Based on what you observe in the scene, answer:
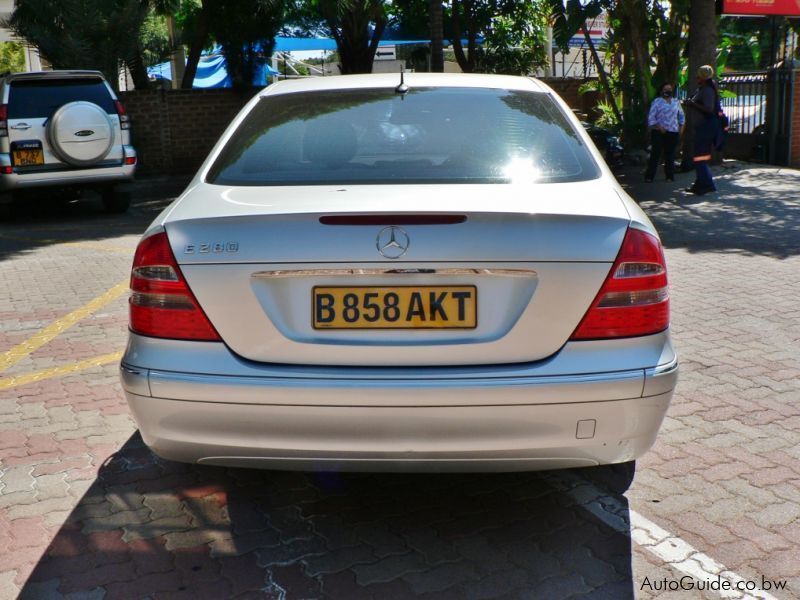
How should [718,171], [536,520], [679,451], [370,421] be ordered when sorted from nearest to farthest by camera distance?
[370,421], [536,520], [679,451], [718,171]

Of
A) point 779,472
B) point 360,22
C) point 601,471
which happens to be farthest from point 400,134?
point 360,22

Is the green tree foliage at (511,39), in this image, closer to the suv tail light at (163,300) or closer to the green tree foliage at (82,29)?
the green tree foliage at (82,29)

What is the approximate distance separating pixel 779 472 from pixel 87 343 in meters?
4.26

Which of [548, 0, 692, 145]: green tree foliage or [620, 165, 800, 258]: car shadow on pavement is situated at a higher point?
[548, 0, 692, 145]: green tree foliage

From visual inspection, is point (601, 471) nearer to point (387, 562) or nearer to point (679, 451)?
point (679, 451)

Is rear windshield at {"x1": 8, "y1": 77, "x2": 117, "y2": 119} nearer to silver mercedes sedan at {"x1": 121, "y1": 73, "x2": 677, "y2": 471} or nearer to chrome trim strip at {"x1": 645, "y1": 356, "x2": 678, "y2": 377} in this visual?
silver mercedes sedan at {"x1": 121, "y1": 73, "x2": 677, "y2": 471}

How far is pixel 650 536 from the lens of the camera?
3.40 m

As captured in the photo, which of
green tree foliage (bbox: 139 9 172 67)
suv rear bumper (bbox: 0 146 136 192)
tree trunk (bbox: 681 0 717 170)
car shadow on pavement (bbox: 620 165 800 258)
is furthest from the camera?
green tree foliage (bbox: 139 9 172 67)

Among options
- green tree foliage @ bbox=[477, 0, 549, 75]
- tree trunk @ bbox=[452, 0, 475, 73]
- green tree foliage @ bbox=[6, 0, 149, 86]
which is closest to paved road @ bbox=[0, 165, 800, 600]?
green tree foliage @ bbox=[6, 0, 149, 86]

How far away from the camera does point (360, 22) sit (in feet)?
66.7

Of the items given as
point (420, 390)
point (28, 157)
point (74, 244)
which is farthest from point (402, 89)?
point (28, 157)

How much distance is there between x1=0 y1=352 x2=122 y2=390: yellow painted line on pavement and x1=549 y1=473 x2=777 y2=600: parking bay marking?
120 inches

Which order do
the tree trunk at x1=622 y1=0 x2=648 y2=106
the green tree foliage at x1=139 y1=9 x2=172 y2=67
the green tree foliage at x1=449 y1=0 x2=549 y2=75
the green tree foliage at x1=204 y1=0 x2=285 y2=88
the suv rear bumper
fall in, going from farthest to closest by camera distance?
1. the green tree foliage at x1=449 y1=0 x2=549 y2=75
2. the green tree foliage at x1=139 y1=9 x2=172 y2=67
3. the green tree foliage at x1=204 y1=0 x2=285 y2=88
4. the tree trunk at x1=622 y1=0 x2=648 y2=106
5. the suv rear bumper

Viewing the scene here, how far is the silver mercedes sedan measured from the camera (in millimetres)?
2947
